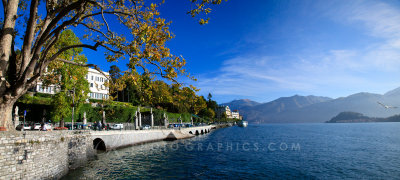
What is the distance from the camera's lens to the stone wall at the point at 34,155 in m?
10.6

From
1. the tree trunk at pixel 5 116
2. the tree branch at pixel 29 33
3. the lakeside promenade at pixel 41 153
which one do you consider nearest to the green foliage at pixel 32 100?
the lakeside promenade at pixel 41 153

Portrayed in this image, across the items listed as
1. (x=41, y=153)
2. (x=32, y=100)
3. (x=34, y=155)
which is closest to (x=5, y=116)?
(x=34, y=155)

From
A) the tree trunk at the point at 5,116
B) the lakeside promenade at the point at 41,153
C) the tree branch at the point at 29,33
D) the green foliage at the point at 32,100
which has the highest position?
the tree branch at the point at 29,33

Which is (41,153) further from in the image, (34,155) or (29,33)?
(29,33)

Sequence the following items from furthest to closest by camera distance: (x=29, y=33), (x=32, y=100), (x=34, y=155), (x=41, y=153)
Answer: (x=32, y=100), (x=41, y=153), (x=34, y=155), (x=29, y=33)

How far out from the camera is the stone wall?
10.6 meters

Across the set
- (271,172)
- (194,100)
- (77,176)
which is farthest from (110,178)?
(271,172)

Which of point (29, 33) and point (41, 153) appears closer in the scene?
point (29, 33)

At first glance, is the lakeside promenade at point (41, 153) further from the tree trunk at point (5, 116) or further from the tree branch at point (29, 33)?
the tree branch at point (29, 33)

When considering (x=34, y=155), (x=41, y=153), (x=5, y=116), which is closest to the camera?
(x=5, y=116)

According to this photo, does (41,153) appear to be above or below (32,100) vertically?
below

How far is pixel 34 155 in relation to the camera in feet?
40.0

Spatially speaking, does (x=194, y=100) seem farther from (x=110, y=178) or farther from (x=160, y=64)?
(x=110, y=178)

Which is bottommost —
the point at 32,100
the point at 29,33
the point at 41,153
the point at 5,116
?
the point at 41,153
